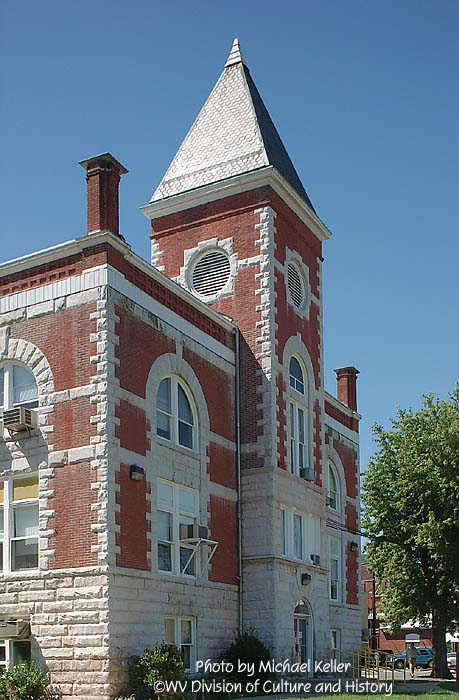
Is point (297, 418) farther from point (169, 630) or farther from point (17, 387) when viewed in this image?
point (17, 387)

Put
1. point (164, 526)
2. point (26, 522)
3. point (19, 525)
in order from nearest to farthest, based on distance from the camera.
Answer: point (26, 522)
point (19, 525)
point (164, 526)

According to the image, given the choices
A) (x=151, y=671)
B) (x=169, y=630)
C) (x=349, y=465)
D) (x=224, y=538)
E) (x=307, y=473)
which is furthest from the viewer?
(x=349, y=465)

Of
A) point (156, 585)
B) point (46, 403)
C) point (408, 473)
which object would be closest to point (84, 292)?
point (46, 403)

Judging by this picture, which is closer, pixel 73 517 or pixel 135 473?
pixel 73 517

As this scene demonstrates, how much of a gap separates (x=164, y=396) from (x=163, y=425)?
80 centimetres

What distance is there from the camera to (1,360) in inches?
931

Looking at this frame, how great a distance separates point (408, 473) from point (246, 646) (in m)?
15.3

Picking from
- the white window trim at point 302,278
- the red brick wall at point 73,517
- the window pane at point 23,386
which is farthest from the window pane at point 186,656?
the white window trim at point 302,278

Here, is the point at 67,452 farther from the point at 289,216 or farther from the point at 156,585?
the point at 289,216

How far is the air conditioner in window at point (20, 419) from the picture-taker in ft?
72.9

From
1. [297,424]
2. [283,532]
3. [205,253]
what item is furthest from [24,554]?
[205,253]

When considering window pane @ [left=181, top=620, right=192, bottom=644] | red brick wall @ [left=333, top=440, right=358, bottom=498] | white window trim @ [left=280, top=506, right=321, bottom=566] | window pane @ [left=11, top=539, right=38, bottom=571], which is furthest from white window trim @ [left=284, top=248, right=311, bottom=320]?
window pane @ [left=11, top=539, right=38, bottom=571]

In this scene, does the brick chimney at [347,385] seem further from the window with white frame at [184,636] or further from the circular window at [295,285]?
the window with white frame at [184,636]

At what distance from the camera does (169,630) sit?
2320 centimetres
